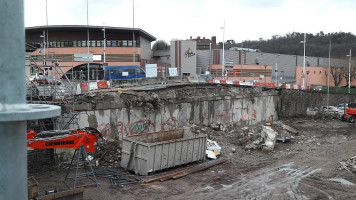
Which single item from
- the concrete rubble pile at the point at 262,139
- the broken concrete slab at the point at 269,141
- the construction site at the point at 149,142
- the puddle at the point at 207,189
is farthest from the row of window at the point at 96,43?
the puddle at the point at 207,189

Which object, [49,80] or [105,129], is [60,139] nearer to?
[49,80]

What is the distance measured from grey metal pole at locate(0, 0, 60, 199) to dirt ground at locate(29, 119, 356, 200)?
821 cm

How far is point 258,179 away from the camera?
48.3ft

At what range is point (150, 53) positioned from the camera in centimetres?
6562

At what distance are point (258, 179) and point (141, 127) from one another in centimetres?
805

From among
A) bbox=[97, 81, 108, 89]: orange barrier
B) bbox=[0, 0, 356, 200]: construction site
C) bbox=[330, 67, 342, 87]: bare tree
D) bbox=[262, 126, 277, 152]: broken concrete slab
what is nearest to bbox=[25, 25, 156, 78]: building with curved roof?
bbox=[0, 0, 356, 200]: construction site

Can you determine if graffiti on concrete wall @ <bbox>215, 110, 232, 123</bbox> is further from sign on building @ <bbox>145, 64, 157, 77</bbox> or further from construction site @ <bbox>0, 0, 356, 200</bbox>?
sign on building @ <bbox>145, 64, 157, 77</bbox>

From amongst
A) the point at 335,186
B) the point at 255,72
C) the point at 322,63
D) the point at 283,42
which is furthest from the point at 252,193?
the point at 283,42

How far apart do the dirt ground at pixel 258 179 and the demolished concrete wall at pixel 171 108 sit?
300 centimetres

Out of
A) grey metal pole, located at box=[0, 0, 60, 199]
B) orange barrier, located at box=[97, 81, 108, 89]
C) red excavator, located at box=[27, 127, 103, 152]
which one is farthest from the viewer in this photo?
orange barrier, located at box=[97, 81, 108, 89]

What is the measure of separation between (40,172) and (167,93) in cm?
1073

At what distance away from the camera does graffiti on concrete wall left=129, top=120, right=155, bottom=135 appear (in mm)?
19609

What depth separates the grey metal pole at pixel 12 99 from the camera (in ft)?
13.3

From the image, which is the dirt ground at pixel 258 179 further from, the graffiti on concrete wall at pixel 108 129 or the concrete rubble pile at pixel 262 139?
the graffiti on concrete wall at pixel 108 129
